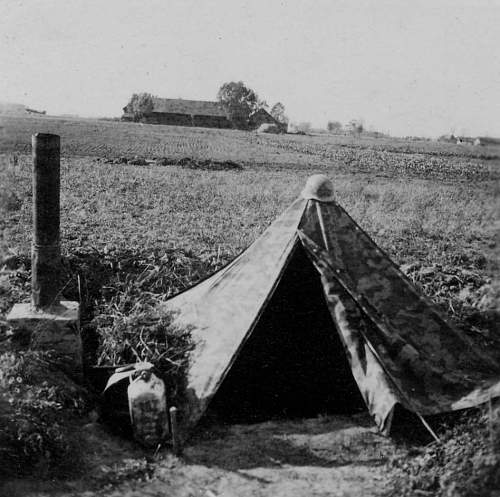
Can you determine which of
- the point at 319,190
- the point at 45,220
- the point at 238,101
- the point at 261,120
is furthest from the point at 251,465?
the point at 261,120

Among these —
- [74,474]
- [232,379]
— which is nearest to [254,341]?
[232,379]

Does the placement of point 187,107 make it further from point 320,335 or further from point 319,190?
point 320,335

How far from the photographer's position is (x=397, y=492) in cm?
442

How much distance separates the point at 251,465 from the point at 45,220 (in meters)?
3.30

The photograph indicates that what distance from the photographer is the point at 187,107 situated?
63.9 m

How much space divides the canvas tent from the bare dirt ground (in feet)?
0.99

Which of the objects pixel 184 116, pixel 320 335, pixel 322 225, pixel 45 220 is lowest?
pixel 320 335

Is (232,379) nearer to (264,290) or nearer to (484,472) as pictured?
(264,290)

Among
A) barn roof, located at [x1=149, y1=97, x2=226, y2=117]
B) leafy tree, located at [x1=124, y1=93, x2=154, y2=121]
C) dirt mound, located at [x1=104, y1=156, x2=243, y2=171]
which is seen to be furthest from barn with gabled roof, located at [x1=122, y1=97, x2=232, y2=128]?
dirt mound, located at [x1=104, y1=156, x2=243, y2=171]

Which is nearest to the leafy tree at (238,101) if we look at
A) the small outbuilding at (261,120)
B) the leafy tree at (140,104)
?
the small outbuilding at (261,120)

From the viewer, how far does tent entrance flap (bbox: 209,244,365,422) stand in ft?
20.2

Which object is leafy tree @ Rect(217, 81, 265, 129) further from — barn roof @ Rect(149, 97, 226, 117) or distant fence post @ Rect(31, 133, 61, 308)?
distant fence post @ Rect(31, 133, 61, 308)

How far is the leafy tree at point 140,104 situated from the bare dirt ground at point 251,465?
57.9 metres

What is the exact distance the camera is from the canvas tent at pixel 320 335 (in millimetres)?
5469
